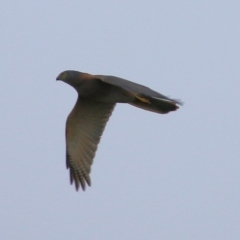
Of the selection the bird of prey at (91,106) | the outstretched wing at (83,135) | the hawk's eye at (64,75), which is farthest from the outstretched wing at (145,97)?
the outstretched wing at (83,135)

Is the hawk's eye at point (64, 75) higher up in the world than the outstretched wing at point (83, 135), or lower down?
higher up

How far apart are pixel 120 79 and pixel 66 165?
99.0 inches

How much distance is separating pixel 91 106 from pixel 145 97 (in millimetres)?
1275

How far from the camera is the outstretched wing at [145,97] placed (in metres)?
12.0

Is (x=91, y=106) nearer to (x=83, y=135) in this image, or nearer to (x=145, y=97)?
(x=83, y=135)

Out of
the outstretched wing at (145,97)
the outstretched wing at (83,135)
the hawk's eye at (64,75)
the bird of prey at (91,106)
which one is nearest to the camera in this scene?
the outstretched wing at (145,97)

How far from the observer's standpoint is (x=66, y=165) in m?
14.3

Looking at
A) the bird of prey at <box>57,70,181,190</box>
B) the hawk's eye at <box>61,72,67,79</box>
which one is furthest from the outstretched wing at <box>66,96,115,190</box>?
the hawk's eye at <box>61,72,67,79</box>

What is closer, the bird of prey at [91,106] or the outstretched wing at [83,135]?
the bird of prey at [91,106]

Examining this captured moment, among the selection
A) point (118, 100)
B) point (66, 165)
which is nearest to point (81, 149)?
point (66, 165)

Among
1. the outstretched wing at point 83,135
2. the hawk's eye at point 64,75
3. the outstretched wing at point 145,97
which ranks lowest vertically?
the outstretched wing at point 83,135

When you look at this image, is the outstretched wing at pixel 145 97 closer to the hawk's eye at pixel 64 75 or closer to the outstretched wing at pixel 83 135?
the hawk's eye at pixel 64 75

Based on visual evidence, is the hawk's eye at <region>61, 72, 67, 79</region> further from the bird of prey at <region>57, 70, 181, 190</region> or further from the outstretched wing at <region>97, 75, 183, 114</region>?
the outstretched wing at <region>97, 75, 183, 114</region>

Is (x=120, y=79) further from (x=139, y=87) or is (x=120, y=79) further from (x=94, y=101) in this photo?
(x=94, y=101)
